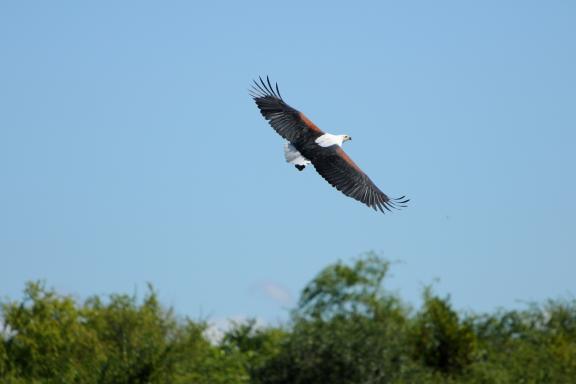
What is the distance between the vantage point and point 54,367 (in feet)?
132

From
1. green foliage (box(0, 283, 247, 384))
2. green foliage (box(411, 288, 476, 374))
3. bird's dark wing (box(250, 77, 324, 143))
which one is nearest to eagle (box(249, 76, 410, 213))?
bird's dark wing (box(250, 77, 324, 143))

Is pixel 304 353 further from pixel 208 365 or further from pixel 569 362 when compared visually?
pixel 569 362

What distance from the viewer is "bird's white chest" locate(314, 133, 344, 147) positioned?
62.5 feet

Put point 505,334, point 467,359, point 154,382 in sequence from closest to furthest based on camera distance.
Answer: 1. point 154,382
2. point 467,359
3. point 505,334

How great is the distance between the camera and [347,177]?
19.0 m

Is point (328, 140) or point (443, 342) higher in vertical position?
point (443, 342)

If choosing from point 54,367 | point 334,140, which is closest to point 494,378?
point 54,367

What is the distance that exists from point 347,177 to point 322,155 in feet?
1.57

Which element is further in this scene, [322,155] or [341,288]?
[341,288]

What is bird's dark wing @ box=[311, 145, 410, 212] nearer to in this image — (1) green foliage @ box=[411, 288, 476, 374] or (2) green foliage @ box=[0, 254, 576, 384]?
(2) green foliage @ box=[0, 254, 576, 384]

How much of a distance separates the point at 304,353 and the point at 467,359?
7.47 m

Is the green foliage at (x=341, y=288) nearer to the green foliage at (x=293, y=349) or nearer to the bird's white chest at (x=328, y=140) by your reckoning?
the green foliage at (x=293, y=349)

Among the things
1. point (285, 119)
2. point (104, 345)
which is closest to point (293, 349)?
point (104, 345)

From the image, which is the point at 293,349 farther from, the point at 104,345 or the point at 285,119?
the point at 285,119
